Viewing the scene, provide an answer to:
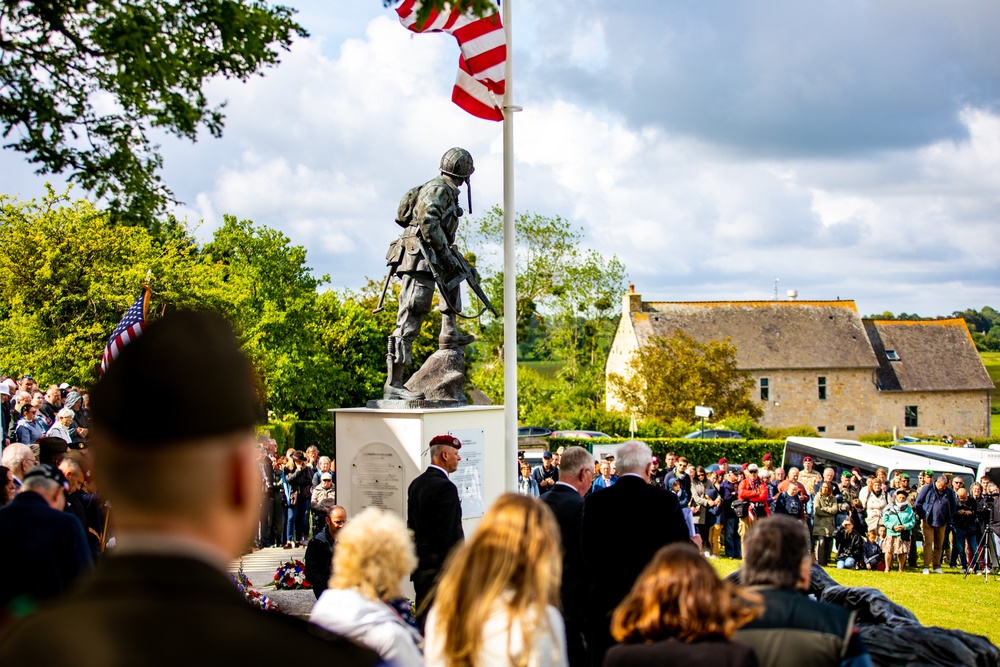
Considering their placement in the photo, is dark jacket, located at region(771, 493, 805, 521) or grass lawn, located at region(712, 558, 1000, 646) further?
dark jacket, located at region(771, 493, 805, 521)

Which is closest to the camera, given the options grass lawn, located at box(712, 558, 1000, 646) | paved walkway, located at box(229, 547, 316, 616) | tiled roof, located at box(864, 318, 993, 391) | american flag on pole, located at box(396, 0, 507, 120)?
paved walkway, located at box(229, 547, 316, 616)

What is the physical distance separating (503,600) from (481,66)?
8.77 meters

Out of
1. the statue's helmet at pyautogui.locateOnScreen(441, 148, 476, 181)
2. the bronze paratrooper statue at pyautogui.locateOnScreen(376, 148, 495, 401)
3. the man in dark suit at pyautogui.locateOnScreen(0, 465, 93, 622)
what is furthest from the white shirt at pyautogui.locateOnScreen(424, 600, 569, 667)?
the statue's helmet at pyautogui.locateOnScreen(441, 148, 476, 181)

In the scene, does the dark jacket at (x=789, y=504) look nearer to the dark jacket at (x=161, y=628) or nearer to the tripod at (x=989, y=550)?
the tripod at (x=989, y=550)

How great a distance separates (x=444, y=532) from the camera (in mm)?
7875

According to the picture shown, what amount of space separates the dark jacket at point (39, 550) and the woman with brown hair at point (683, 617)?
8.12ft

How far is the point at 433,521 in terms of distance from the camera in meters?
→ 7.92

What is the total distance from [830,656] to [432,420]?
7.20m

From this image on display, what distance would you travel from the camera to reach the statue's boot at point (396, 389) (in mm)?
11133

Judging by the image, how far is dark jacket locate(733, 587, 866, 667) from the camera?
149 inches

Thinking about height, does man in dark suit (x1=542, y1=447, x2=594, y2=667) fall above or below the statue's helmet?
below

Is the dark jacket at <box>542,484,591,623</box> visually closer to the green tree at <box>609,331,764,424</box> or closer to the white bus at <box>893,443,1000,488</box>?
the white bus at <box>893,443,1000,488</box>

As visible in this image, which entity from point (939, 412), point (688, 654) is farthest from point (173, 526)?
point (939, 412)

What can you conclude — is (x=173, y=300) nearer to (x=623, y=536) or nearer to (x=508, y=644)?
(x=623, y=536)
